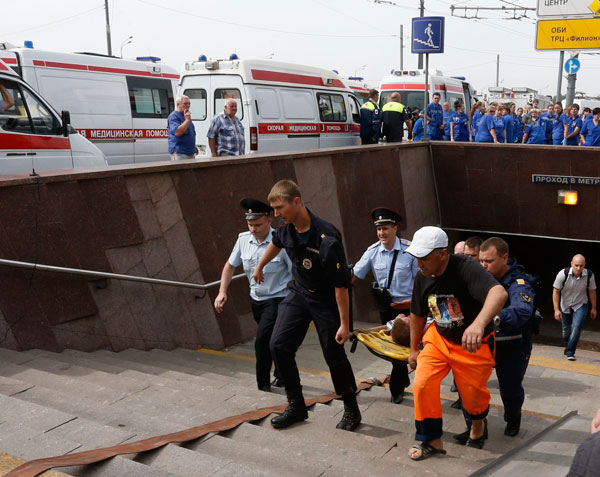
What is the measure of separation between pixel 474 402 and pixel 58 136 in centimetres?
768

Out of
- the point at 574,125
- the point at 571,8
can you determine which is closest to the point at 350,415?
the point at 574,125

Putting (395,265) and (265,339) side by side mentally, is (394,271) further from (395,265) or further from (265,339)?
(265,339)

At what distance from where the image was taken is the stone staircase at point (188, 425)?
3.60m

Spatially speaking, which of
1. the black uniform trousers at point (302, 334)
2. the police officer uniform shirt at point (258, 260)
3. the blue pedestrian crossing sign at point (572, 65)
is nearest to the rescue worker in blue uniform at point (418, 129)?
the blue pedestrian crossing sign at point (572, 65)

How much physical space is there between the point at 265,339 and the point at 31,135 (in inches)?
222

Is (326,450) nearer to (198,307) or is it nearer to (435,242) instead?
(435,242)

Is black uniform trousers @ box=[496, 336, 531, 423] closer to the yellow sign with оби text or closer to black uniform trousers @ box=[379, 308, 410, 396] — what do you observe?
black uniform trousers @ box=[379, 308, 410, 396]

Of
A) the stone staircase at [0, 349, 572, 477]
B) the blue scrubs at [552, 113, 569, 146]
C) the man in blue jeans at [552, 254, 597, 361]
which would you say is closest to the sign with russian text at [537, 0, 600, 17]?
the blue scrubs at [552, 113, 569, 146]

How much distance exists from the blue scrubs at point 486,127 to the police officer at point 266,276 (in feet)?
34.8

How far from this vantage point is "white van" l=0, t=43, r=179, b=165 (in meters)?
13.9

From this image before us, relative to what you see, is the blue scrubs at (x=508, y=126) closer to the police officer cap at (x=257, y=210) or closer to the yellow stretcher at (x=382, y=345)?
the police officer cap at (x=257, y=210)

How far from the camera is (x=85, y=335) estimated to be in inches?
255

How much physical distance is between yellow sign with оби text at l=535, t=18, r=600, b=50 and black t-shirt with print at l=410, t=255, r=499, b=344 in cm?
1772

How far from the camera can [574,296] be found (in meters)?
9.67
